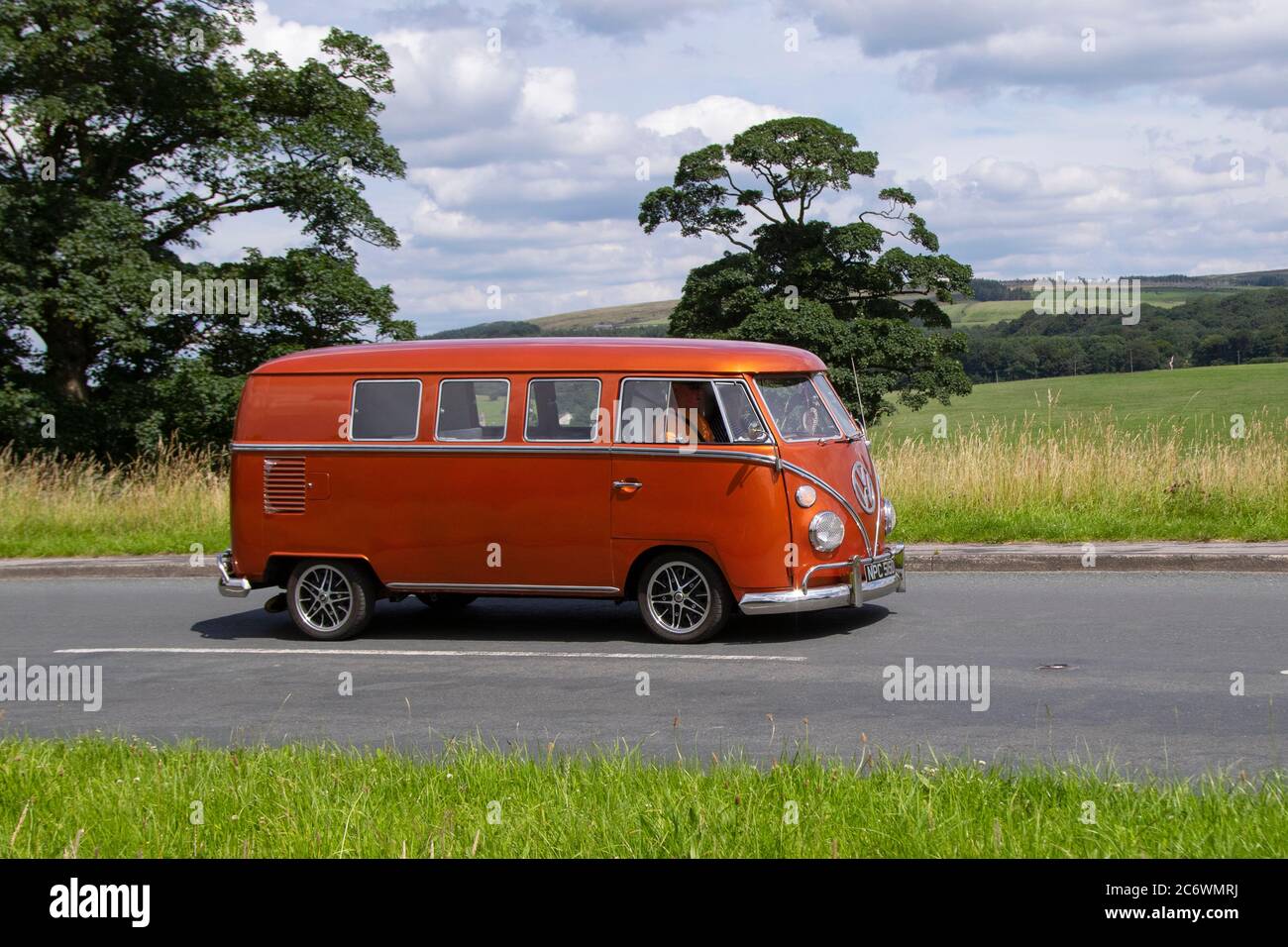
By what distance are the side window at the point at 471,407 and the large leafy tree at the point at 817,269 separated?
41.7 metres

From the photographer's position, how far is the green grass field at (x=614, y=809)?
16.0 feet

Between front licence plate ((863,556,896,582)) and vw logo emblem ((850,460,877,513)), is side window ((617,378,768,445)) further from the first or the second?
front licence plate ((863,556,896,582))

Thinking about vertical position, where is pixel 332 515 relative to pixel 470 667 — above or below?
above

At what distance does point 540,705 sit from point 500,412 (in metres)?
3.07

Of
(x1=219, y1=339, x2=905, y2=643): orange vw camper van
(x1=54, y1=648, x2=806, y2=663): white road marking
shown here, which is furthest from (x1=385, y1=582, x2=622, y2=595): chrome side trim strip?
(x1=54, y1=648, x2=806, y2=663): white road marking

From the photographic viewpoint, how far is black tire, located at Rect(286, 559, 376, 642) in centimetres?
1104

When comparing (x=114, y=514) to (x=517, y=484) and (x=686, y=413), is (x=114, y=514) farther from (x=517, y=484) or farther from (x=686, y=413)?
(x=686, y=413)

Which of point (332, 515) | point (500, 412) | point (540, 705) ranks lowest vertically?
point (540, 705)

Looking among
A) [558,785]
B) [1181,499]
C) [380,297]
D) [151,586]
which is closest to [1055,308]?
[380,297]

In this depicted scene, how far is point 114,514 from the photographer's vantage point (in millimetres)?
18500

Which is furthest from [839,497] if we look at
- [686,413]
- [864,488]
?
[686,413]

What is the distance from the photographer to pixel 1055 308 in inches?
1337
